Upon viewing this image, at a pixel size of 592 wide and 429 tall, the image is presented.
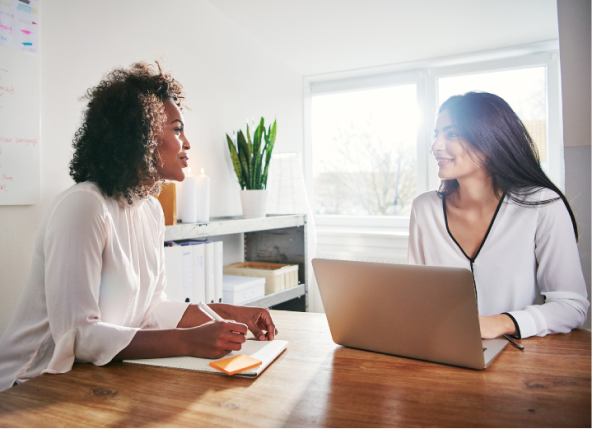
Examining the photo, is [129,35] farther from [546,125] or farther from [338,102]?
[546,125]

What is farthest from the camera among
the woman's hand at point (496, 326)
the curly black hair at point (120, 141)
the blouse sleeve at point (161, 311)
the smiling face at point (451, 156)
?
the smiling face at point (451, 156)

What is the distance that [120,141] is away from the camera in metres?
1.22

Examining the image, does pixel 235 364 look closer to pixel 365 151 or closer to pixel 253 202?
pixel 253 202

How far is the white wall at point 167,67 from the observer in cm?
163

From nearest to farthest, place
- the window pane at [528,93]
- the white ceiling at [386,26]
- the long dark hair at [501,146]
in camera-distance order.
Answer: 1. the long dark hair at [501,146]
2. the white ceiling at [386,26]
3. the window pane at [528,93]

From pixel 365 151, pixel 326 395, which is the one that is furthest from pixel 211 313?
pixel 365 151

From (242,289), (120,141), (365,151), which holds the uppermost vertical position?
(365,151)

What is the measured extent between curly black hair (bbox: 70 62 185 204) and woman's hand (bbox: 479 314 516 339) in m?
1.04

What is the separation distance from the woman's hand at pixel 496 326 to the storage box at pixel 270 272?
1648mm

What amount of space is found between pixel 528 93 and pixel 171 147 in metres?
3.12

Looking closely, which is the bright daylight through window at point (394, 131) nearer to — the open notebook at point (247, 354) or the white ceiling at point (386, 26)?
the white ceiling at point (386, 26)

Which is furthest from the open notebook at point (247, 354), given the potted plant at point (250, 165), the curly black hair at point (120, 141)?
the potted plant at point (250, 165)

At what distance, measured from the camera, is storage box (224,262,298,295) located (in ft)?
8.50

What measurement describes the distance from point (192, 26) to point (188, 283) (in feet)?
5.27
